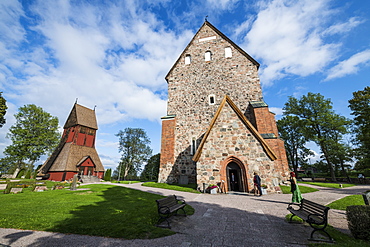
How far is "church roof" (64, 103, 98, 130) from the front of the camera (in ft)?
112

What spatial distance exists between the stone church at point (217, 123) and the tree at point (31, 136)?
33650mm

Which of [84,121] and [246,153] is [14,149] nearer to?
[84,121]

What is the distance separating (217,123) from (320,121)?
2781cm

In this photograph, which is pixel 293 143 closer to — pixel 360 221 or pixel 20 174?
pixel 360 221

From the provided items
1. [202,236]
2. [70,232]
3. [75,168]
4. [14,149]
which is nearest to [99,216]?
[70,232]

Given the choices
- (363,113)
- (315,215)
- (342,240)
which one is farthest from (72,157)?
(363,113)

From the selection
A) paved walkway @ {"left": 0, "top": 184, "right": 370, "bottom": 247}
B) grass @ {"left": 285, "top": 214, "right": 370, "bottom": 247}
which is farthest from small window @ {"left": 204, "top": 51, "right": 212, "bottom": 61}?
grass @ {"left": 285, "top": 214, "right": 370, "bottom": 247}

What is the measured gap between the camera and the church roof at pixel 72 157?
90.7ft

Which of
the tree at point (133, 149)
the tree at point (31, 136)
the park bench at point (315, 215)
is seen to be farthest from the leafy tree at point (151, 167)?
the park bench at point (315, 215)

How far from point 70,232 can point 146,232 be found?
7.56ft

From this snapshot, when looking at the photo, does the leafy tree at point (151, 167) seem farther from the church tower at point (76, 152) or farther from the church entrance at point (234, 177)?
the church entrance at point (234, 177)

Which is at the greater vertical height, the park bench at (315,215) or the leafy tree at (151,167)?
the leafy tree at (151,167)

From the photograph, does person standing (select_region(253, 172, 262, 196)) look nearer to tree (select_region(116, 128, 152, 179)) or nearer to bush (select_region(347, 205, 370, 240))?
bush (select_region(347, 205, 370, 240))

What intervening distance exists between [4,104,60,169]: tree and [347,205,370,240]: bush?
45.8 meters
